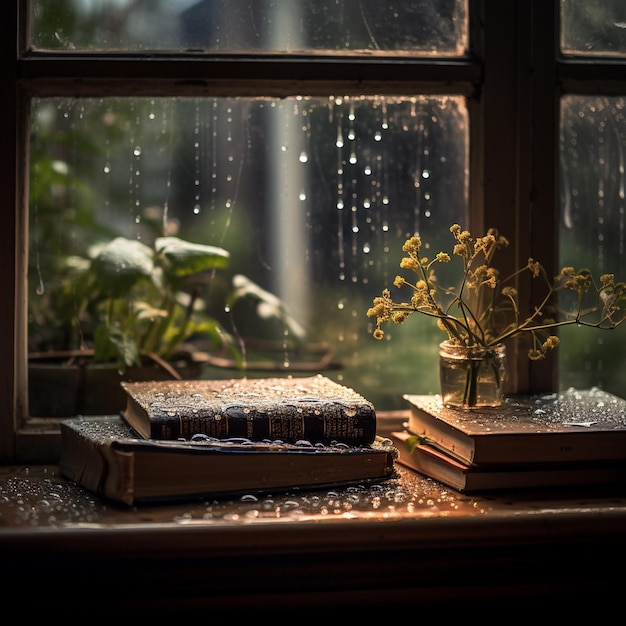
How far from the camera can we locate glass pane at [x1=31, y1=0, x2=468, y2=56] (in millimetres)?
1352

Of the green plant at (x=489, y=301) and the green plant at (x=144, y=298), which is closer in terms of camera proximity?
the green plant at (x=489, y=301)

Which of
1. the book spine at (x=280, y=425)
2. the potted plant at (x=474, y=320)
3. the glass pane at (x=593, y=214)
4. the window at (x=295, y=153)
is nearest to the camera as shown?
the book spine at (x=280, y=425)

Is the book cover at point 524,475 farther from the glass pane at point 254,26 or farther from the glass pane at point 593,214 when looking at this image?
the glass pane at point 254,26

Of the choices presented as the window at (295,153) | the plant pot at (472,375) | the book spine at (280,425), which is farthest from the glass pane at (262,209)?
the book spine at (280,425)

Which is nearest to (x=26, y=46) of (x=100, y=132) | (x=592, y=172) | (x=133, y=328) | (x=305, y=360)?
(x=100, y=132)

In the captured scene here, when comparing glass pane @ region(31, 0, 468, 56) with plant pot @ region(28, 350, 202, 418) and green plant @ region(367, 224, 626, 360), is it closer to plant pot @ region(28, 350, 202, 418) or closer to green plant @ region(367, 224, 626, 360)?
green plant @ region(367, 224, 626, 360)

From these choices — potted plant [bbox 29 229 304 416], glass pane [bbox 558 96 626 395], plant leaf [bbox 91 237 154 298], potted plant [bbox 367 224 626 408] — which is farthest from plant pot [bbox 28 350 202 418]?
glass pane [bbox 558 96 626 395]

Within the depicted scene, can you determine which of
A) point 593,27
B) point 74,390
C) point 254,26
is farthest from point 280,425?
point 593,27

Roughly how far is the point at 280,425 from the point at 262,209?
438mm

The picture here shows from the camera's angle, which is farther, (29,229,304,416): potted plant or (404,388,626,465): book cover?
(29,229,304,416): potted plant

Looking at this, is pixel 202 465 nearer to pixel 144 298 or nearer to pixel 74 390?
pixel 74 390

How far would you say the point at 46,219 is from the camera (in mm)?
1489

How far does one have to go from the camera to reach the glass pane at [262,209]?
4.65 feet

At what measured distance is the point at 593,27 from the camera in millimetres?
1425
